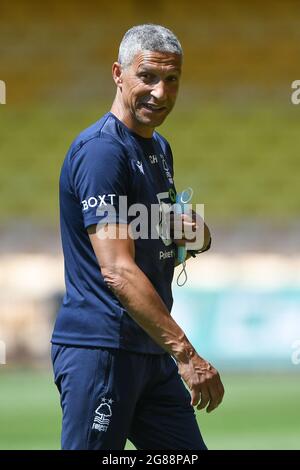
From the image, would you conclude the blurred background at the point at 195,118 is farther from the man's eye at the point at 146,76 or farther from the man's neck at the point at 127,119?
the man's eye at the point at 146,76

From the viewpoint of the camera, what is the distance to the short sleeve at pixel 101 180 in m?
3.78

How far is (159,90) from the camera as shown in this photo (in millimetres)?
4020

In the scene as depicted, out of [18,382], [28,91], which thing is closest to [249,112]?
[28,91]

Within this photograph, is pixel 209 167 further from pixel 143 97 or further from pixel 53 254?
pixel 143 97

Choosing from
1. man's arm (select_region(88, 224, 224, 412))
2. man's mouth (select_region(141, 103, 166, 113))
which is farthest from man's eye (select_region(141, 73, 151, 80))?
man's arm (select_region(88, 224, 224, 412))

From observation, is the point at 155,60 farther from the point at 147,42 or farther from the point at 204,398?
the point at 204,398

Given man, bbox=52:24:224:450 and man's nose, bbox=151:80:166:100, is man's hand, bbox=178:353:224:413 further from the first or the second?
man's nose, bbox=151:80:166:100

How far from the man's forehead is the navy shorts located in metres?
1.11

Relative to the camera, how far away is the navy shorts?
3885 mm

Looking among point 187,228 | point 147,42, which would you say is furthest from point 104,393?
point 147,42

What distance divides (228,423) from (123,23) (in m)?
8.14

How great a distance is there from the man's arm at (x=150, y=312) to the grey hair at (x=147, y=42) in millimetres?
755

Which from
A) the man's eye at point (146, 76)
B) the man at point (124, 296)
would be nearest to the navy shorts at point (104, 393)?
the man at point (124, 296)

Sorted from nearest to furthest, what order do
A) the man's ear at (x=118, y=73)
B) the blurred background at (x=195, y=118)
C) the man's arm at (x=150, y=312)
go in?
the man's arm at (x=150, y=312) → the man's ear at (x=118, y=73) → the blurred background at (x=195, y=118)
